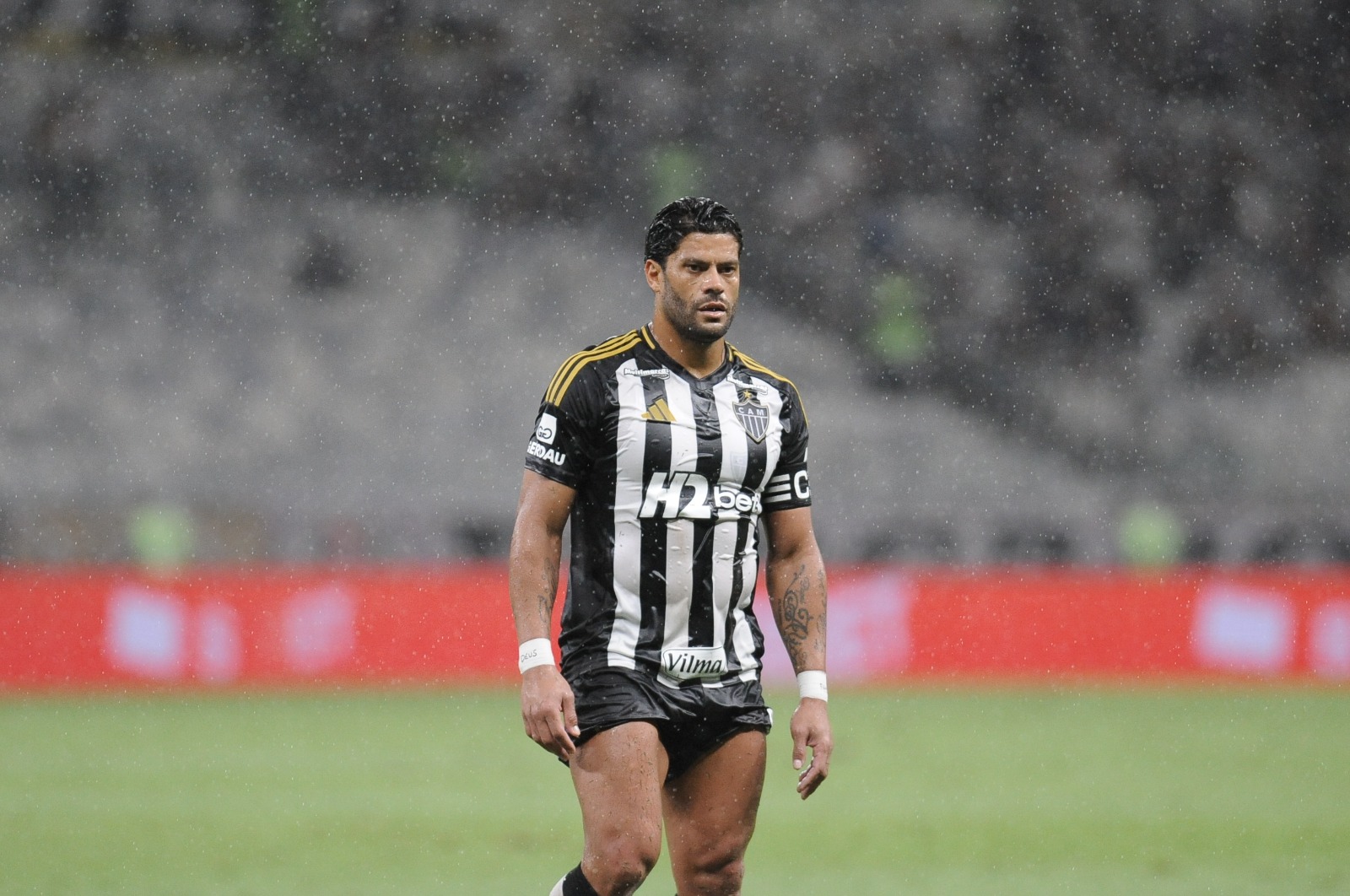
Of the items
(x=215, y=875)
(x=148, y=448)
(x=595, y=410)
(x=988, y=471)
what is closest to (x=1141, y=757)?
(x=215, y=875)

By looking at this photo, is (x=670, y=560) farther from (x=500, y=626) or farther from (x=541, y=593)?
(x=500, y=626)

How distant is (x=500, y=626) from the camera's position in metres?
13.4

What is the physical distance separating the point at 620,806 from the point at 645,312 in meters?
17.7

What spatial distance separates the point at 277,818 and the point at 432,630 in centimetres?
544

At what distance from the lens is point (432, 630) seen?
13195mm

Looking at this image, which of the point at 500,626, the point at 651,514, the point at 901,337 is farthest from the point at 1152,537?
the point at 651,514

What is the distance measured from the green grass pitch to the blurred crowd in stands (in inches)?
349

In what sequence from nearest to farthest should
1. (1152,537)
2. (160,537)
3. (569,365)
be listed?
(569,365), (160,537), (1152,537)

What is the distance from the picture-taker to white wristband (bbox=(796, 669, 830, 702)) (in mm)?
4027

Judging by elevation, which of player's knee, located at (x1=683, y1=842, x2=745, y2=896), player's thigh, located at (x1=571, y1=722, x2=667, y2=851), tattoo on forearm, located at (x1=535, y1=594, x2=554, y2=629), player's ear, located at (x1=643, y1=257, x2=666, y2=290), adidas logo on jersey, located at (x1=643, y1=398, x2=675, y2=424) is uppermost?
player's ear, located at (x1=643, y1=257, x2=666, y2=290)

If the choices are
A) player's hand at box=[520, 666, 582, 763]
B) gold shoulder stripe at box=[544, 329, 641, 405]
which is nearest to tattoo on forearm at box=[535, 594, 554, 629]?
player's hand at box=[520, 666, 582, 763]

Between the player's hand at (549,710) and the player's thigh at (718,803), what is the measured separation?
0.41m

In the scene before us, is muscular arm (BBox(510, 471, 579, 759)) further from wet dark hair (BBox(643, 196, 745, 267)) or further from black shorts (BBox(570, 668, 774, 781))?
wet dark hair (BBox(643, 196, 745, 267))

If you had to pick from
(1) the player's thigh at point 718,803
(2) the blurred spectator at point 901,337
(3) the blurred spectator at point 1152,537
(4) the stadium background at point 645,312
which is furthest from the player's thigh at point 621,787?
(2) the blurred spectator at point 901,337
